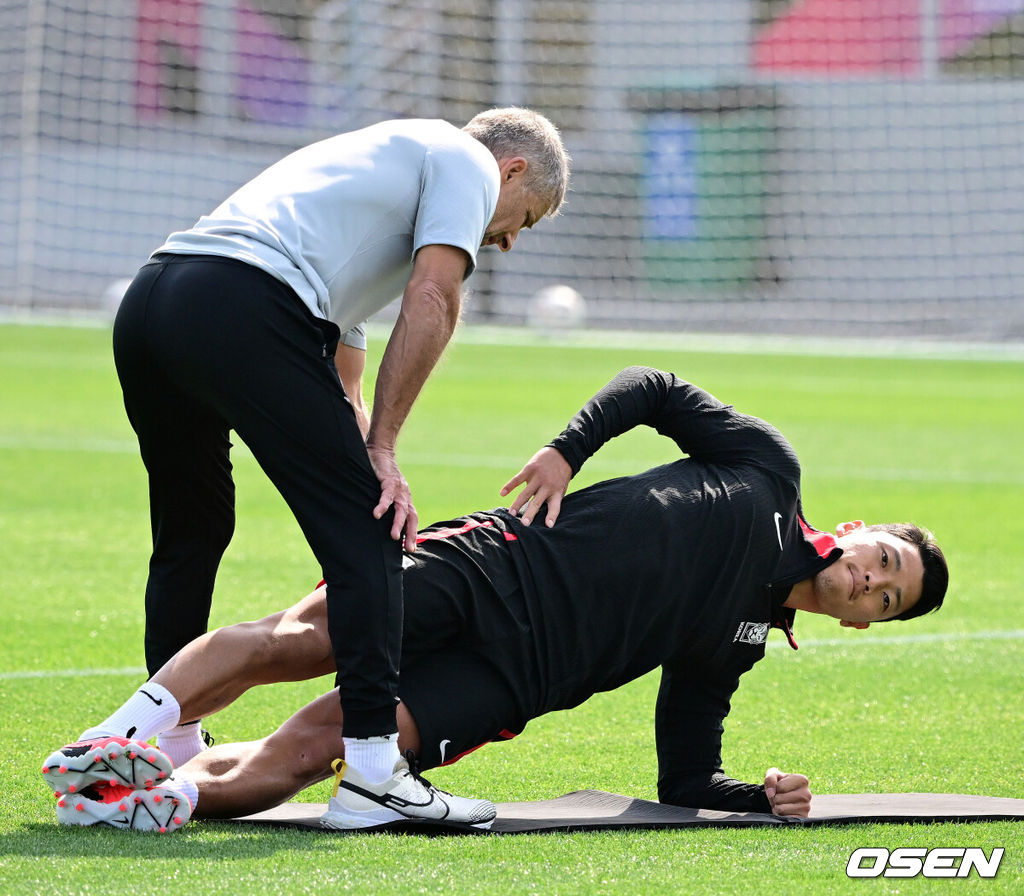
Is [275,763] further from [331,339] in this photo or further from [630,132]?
[630,132]

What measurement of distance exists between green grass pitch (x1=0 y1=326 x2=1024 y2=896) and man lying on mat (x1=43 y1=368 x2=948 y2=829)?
235 millimetres

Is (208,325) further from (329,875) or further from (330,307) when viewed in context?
(329,875)

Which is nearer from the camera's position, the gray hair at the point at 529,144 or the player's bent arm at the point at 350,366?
the gray hair at the point at 529,144

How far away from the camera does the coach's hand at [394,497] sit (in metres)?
3.45

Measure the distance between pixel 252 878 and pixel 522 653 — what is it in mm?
1012

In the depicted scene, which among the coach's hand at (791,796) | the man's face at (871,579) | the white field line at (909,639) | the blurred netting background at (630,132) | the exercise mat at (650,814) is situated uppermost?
the blurred netting background at (630,132)

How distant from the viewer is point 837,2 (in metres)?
22.0

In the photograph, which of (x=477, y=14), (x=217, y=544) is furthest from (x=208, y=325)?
(x=477, y=14)

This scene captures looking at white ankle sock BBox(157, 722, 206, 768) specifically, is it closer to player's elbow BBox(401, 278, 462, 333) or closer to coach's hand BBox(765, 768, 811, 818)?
player's elbow BBox(401, 278, 462, 333)

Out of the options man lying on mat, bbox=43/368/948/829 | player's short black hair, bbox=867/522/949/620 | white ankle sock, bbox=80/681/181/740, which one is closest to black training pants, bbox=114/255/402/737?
man lying on mat, bbox=43/368/948/829

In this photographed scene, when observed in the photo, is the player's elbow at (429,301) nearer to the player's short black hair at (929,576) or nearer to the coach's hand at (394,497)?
the coach's hand at (394,497)

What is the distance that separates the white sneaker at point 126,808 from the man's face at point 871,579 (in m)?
1.67

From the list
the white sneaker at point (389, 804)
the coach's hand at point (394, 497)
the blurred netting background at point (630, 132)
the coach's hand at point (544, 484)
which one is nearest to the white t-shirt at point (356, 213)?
the coach's hand at point (394, 497)

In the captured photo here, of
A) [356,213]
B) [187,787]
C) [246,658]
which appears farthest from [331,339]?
[187,787]
